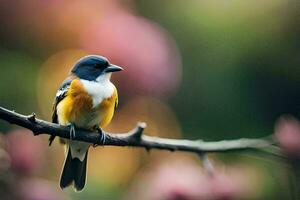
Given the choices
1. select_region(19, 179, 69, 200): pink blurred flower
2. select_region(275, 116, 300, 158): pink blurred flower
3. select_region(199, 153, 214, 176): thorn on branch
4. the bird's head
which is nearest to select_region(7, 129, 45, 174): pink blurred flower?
select_region(19, 179, 69, 200): pink blurred flower

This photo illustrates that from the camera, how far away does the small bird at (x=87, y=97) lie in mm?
1144

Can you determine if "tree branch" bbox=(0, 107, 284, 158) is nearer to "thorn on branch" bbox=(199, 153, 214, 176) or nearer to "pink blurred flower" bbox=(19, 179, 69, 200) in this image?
"thorn on branch" bbox=(199, 153, 214, 176)

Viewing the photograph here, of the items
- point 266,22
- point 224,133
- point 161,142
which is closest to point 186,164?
point 161,142

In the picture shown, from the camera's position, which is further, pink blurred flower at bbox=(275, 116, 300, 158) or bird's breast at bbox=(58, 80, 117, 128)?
bird's breast at bbox=(58, 80, 117, 128)

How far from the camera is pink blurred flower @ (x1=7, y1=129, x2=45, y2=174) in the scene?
1.14m

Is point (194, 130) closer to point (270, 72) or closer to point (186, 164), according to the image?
point (270, 72)

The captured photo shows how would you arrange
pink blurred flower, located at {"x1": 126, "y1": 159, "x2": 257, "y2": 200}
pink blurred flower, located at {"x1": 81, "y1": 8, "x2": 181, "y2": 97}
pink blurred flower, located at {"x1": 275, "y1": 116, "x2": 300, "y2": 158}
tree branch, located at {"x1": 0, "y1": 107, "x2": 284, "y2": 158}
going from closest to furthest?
tree branch, located at {"x1": 0, "y1": 107, "x2": 284, "y2": 158}
pink blurred flower, located at {"x1": 275, "y1": 116, "x2": 300, "y2": 158}
pink blurred flower, located at {"x1": 126, "y1": 159, "x2": 257, "y2": 200}
pink blurred flower, located at {"x1": 81, "y1": 8, "x2": 181, "y2": 97}

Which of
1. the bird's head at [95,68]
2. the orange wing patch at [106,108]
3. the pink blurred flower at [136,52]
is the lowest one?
the orange wing patch at [106,108]

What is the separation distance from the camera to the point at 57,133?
35.0 inches

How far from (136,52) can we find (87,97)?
42 centimetres

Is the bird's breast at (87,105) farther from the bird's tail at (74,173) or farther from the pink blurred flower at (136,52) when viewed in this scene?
the pink blurred flower at (136,52)

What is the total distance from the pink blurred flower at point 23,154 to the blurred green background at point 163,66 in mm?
36

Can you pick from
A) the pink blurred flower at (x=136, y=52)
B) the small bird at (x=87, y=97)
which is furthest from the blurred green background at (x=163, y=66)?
the small bird at (x=87, y=97)

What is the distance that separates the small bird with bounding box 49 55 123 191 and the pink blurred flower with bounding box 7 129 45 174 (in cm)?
5
